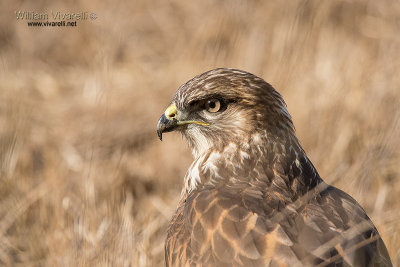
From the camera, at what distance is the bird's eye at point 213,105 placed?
391 cm

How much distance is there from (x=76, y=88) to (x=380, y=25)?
11.4 feet

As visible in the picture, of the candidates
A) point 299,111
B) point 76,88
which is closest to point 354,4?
point 299,111

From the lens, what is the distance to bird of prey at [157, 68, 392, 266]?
10.3ft

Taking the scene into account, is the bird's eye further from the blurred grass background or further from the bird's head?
the blurred grass background

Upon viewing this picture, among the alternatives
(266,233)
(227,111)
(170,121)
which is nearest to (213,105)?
(227,111)

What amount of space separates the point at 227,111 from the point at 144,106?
325 centimetres

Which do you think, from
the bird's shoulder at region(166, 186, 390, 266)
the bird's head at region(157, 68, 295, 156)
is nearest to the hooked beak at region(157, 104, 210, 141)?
the bird's head at region(157, 68, 295, 156)

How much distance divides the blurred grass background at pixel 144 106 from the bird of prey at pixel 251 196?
22.8 inches

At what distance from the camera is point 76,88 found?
25.3ft

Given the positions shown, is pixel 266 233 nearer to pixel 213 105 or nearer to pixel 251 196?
pixel 251 196

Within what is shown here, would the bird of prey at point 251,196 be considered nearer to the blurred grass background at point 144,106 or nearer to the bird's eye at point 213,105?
the bird's eye at point 213,105

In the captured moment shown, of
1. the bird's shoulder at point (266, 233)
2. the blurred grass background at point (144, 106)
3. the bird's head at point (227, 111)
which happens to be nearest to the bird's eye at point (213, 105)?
the bird's head at point (227, 111)

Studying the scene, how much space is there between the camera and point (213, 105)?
3938 mm

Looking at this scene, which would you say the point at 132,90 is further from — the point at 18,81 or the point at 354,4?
the point at 354,4
